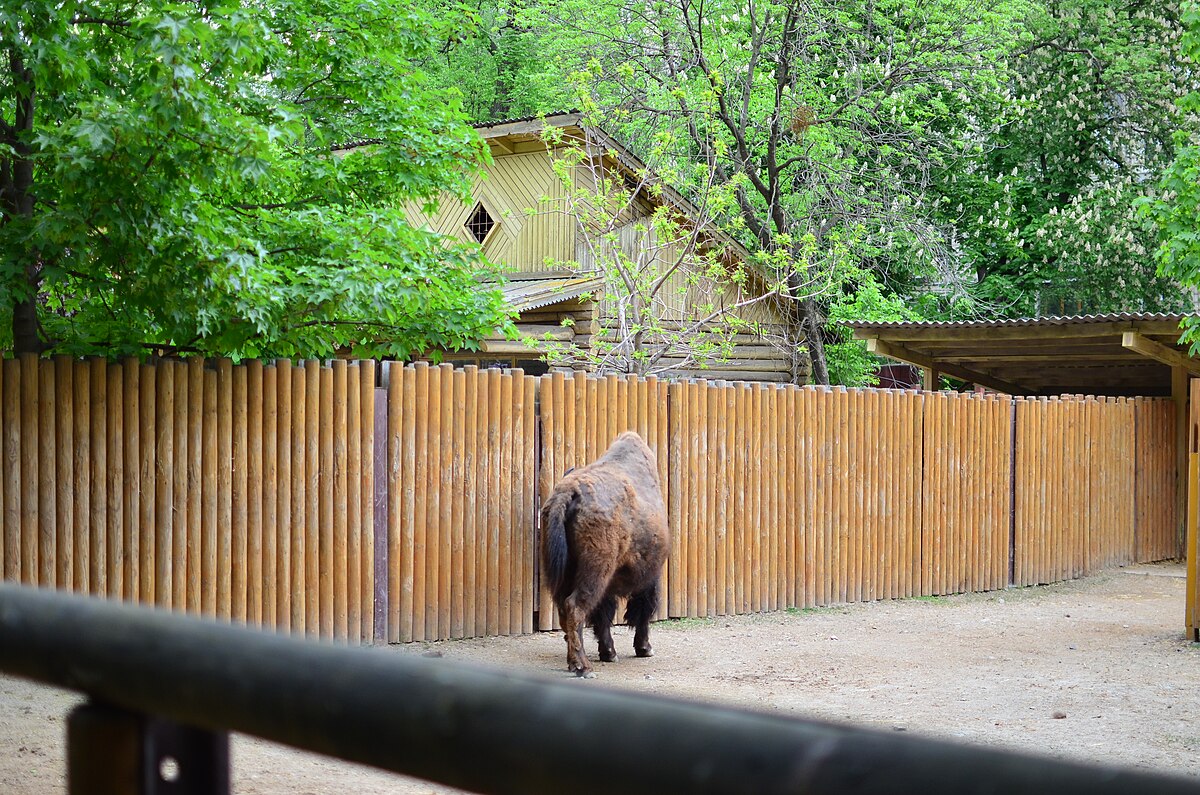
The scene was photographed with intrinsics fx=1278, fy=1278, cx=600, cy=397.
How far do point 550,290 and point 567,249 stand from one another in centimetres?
255

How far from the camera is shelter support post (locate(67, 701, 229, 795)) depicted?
4.29ft

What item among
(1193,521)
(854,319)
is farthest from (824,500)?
(854,319)

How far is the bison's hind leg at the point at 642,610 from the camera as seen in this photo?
936 cm

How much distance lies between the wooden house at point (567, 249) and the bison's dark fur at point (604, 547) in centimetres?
799

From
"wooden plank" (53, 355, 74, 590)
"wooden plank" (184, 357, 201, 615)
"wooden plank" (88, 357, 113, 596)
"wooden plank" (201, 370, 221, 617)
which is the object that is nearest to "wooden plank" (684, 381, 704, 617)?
"wooden plank" (201, 370, 221, 617)

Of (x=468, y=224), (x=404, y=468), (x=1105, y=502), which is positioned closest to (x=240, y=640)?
(x=404, y=468)

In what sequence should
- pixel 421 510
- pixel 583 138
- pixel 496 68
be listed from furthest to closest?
pixel 496 68 → pixel 583 138 → pixel 421 510

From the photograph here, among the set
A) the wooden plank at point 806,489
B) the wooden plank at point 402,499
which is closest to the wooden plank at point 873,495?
the wooden plank at point 806,489

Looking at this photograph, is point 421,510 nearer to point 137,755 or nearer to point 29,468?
point 29,468

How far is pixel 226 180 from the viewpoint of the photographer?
7.96m

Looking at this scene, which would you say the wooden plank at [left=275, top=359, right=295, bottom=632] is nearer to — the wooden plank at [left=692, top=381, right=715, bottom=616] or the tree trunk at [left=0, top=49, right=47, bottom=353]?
the tree trunk at [left=0, top=49, right=47, bottom=353]

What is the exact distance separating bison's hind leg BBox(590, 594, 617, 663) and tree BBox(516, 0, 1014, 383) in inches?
585

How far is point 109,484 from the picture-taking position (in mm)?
8016

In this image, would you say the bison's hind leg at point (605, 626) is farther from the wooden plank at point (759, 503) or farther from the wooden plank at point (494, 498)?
the wooden plank at point (759, 503)
